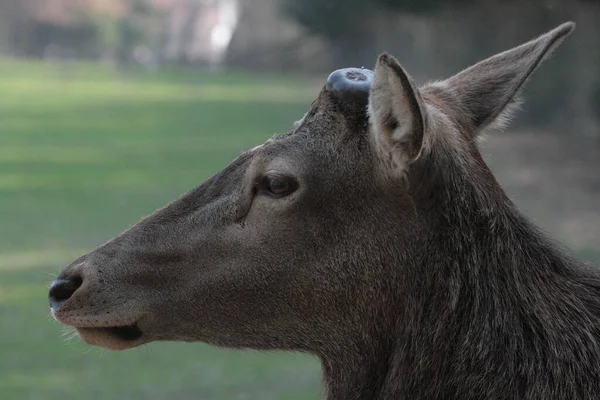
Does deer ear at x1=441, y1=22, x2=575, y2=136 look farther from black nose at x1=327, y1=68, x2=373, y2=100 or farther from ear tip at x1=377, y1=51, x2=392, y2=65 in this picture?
ear tip at x1=377, y1=51, x2=392, y2=65

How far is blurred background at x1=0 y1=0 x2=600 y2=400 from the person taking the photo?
10805 mm

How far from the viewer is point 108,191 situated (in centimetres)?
2162

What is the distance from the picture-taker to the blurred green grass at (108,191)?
10344mm

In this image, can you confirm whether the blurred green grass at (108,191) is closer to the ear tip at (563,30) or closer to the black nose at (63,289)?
the black nose at (63,289)

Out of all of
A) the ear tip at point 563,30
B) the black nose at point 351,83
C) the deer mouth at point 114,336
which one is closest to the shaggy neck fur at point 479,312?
the black nose at point 351,83

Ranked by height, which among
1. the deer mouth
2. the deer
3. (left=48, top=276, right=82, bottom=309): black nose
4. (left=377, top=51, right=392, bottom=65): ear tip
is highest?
(left=377, top=51, right=392, bottom=65): ear tip

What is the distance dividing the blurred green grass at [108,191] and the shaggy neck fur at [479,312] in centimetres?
118

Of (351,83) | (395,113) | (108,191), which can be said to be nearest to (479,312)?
(395,113)

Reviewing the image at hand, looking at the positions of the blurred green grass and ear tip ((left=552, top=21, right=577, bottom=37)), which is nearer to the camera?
ear tip ((left=552, top=21, right=577, bottom=37))

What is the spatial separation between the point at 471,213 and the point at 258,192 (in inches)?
29.7

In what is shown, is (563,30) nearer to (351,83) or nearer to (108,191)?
(351,83)

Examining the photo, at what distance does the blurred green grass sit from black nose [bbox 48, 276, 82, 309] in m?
0.84

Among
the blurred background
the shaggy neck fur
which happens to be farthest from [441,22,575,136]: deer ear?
the blurred background

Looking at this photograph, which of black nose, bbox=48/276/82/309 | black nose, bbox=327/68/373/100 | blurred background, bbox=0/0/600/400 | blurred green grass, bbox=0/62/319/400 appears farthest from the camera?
blurred background, bbox=0/0/600/400
